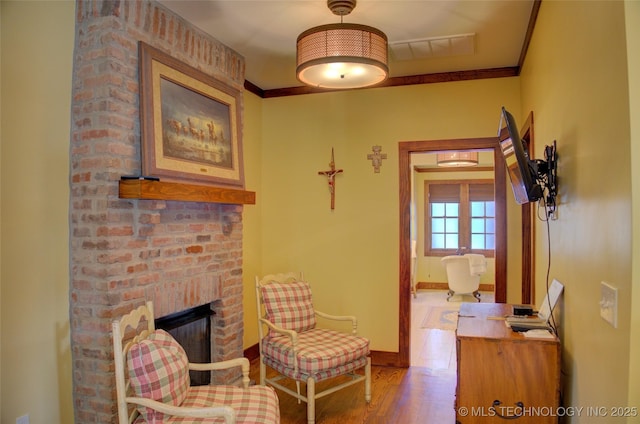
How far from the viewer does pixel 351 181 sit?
4.30 metres

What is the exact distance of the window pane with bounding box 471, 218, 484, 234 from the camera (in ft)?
27.5

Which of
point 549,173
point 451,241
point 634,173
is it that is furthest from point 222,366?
point 451,241

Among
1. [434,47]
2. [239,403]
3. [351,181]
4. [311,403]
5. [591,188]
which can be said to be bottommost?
[311,403]

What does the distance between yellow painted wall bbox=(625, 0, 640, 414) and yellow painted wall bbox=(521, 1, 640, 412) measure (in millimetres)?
14

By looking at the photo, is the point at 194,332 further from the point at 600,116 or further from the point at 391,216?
the point at 600,116

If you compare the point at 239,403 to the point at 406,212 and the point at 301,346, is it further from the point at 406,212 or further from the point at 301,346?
the point at 406,212

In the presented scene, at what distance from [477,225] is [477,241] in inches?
11.8

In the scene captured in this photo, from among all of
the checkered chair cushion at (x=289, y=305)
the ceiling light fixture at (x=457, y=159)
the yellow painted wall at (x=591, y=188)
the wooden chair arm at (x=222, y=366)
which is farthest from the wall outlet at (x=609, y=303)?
the ceiling light fixture at (x=457, y=159)

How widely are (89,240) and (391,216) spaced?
8.59 ft

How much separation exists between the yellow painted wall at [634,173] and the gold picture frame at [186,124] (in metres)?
2.19

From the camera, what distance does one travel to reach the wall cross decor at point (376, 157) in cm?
420

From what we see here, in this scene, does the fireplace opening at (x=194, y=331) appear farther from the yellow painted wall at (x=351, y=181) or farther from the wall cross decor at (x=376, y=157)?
the wall cross decor at (x=376, y=157)

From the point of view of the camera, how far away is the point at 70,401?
2.39m

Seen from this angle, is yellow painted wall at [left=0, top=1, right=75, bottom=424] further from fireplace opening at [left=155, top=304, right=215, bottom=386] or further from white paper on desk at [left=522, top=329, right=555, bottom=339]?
white paper on desk at [left=522, top=329, right=555, bottom=339]
